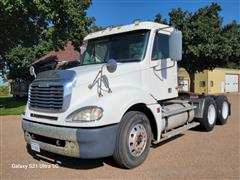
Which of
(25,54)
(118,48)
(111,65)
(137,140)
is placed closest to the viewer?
(111,65)

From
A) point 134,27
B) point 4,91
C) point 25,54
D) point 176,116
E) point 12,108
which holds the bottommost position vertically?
point 12,108

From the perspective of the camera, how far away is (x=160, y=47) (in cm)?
620

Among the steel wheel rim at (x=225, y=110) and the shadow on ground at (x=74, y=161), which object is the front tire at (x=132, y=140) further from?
the steel wheel rim at (x=225, y=110)

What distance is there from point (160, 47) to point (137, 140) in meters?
2.25

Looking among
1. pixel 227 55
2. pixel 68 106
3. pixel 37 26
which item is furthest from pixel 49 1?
pixel 227 55

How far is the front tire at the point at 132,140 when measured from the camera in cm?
473

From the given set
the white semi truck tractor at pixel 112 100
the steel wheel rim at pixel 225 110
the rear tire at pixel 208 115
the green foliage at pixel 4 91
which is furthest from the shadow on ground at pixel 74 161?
the green foliage at pixel 4 91

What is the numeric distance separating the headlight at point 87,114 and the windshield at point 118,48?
5.80 ft

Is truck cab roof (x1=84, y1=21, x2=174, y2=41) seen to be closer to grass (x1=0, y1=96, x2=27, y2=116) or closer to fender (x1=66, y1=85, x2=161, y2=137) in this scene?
fender (x1=66, y1=85, x2=161, y2=137)

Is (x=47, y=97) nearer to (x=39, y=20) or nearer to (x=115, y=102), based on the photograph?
(x=115, y=102)

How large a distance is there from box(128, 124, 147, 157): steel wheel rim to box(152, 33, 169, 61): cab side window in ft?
5.42

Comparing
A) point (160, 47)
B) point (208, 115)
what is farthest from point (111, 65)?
point (208, 115)

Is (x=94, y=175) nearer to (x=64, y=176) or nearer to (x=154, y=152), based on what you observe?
(x=64, y=176)

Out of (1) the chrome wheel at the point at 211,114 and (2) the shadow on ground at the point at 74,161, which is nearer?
(2) the shadow on ground at the point at 74,161
